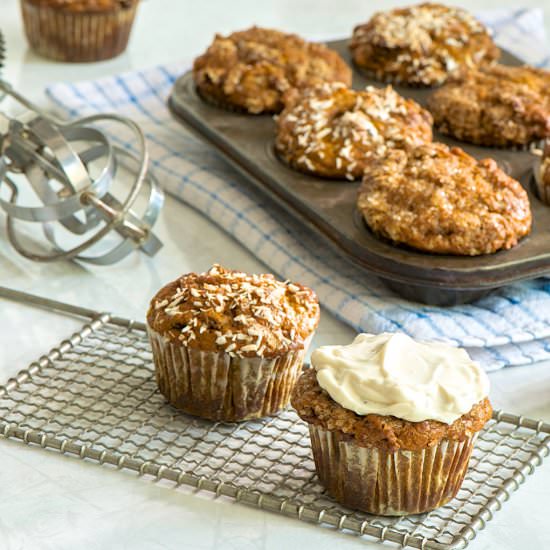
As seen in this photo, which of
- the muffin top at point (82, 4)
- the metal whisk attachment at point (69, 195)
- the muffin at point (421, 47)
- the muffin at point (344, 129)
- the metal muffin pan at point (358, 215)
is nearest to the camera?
the metal muffin pan at point (358, 215)

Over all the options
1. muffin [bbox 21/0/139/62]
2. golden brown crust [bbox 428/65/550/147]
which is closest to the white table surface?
muffin [bbox 21/0/139/62]

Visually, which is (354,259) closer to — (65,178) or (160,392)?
(160,392)

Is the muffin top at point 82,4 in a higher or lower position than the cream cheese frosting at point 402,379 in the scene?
lower

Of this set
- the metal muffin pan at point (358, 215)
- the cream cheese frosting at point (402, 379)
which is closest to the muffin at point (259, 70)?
the metal muffin pan at point (358, 215)

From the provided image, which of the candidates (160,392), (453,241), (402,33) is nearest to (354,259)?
(453,241)

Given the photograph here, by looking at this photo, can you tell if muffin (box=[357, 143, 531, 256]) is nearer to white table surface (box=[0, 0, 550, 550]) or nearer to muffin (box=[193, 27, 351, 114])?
white table surface (box=[0, 0, 550, 550])

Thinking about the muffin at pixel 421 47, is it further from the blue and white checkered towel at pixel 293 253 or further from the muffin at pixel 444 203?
the muffin at pixel 444 203
